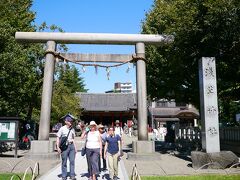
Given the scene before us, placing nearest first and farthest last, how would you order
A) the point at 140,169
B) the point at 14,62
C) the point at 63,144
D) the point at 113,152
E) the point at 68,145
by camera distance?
1. the point at 63,144
2. the point at 68,145
3. the point at 113,152
4. the point at 140,169
5. the point at 14,62

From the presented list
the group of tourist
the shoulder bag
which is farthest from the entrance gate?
the shoulder bag

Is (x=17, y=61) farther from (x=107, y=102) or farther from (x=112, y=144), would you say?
(x=107, y=102)

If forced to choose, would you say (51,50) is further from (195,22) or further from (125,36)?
(195,22)

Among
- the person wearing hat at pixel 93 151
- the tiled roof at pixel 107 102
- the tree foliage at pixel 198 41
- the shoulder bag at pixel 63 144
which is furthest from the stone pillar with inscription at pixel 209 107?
the tiled roof at pixel 107 102

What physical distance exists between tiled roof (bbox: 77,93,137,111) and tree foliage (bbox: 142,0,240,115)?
2725cm

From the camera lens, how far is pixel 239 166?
12781 mm

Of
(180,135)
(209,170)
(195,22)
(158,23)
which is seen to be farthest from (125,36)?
(180,135)

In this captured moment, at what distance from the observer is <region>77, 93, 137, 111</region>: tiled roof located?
48625 millimetres

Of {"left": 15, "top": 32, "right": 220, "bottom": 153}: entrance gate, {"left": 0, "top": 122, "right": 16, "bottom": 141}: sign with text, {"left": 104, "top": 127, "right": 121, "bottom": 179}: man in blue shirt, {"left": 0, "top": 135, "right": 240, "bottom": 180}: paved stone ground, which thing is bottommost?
{"left": 0, "top": 135, "right": 240, "bottom": 180}: paved stone ground

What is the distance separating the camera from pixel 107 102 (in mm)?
52438

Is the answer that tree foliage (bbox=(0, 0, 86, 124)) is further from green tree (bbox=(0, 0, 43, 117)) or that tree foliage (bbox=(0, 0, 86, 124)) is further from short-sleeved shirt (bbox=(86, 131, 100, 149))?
short-sleeved shirt (bbox=(86, 131, 100, 149))

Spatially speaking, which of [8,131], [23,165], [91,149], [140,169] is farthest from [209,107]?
[8,131]

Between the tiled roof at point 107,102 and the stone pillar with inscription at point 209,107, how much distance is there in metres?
34.0

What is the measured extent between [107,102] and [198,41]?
1473 inches
